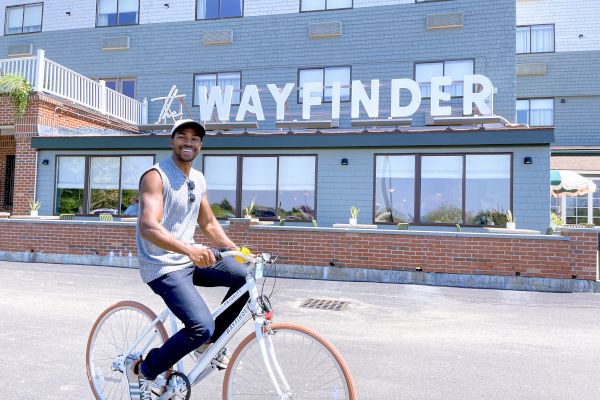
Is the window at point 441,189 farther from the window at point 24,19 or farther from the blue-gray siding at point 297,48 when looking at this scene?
the window at point 24,19

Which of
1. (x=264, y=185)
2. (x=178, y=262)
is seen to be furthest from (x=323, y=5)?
(x=178, y=262)

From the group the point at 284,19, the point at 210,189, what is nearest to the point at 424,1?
the point at 284,19

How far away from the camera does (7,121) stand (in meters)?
15.0

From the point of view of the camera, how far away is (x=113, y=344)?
11.4 feet

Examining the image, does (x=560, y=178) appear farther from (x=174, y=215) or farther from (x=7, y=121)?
(x=7, y=121)

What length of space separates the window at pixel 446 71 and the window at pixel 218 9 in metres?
7.59

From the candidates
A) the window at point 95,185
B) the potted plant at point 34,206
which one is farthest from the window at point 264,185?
the potted plant at point 34,206

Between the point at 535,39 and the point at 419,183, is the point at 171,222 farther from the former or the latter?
the point at 535,39

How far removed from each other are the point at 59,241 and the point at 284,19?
37.8 feet

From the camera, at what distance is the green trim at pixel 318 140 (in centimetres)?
1175

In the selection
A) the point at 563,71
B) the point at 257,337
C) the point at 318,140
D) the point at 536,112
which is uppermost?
the point at 563,71

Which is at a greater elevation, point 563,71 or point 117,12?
point 117,12

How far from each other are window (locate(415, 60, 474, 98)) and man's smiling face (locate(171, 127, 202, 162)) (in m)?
14.2

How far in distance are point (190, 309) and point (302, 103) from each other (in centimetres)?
1421
